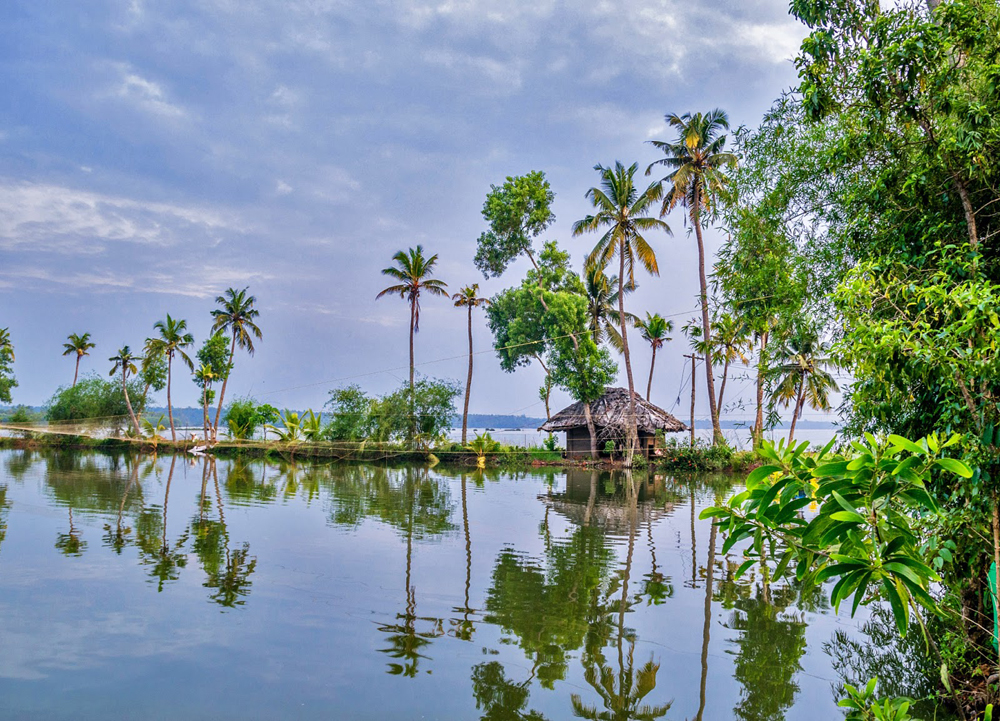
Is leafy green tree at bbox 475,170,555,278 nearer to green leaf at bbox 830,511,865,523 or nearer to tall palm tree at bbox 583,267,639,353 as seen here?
tall palm tree at bbox 583,267,639,353

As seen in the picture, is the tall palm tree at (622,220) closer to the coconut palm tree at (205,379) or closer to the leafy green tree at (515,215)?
the leafy green tree at (515,215)

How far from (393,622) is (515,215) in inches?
1123

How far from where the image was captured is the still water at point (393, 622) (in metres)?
5.02

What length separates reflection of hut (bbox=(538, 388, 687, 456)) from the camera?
99.6 feet

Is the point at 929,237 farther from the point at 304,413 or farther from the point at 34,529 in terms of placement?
the point at 304,413

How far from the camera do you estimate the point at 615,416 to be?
3088 centimetres

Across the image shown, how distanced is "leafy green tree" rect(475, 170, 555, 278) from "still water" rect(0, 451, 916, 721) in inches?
904

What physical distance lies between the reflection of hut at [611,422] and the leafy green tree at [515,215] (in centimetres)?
874

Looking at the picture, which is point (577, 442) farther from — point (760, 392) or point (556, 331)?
point (760, 392)

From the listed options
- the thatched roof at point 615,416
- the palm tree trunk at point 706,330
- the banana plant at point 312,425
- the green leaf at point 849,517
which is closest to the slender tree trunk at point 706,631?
the green leaf at point 849,517

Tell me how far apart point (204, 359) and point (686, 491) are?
106 ft

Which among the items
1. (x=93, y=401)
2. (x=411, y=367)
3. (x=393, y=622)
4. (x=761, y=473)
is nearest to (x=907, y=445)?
(x=761, y=473)

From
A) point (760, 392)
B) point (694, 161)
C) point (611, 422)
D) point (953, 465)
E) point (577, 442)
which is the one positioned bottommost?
point (577, 442)

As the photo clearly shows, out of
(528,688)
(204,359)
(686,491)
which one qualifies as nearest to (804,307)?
(528,688)
